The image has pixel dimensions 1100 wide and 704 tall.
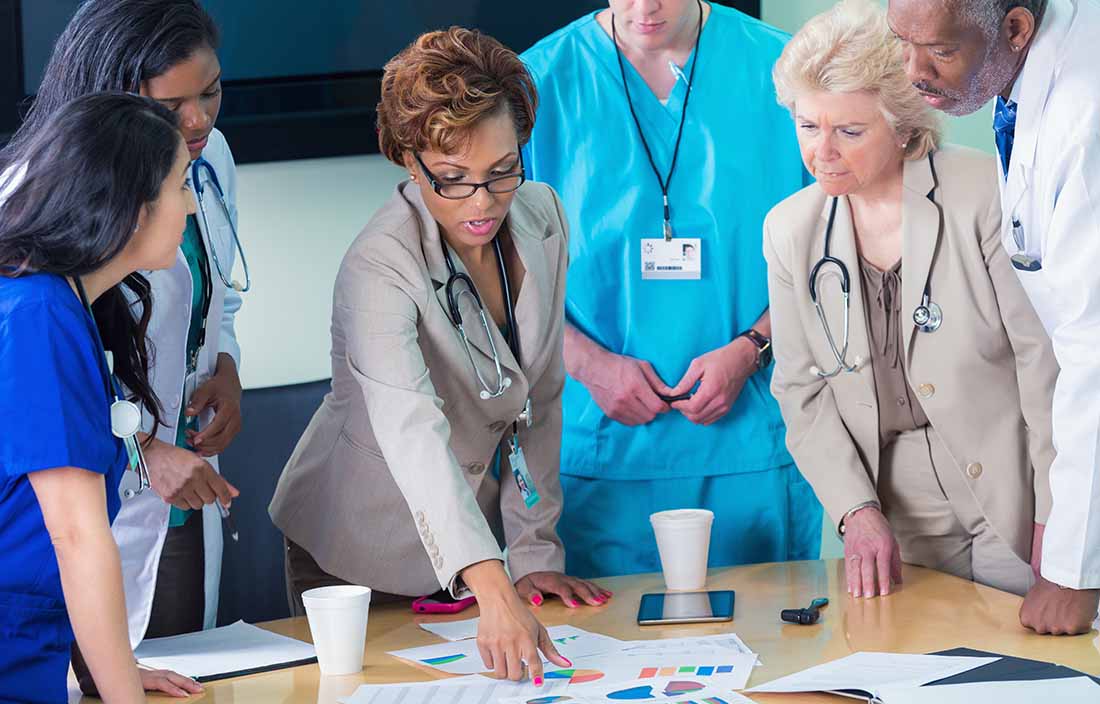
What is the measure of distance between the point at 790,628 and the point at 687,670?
0.83ft

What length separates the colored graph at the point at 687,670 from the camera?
171 cm

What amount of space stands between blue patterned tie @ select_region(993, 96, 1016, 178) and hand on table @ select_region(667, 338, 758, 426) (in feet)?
2.44

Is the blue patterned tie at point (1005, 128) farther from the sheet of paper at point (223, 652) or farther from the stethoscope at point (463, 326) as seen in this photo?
the sheet of paper at point (223, 652)

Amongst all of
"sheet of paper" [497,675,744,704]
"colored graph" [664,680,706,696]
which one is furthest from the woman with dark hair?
"colored graph" [664,680,706,696]

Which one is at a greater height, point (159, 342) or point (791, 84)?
point (791, 84)

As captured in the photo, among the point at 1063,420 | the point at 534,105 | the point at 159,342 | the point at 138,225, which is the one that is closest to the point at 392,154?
the point at 534,105

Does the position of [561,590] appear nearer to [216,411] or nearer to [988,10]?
[216,411]

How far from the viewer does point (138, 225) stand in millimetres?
1495

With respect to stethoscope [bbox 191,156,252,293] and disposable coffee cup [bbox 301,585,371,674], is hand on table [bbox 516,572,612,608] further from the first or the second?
stethoscope [bbox 191,156,252,293]

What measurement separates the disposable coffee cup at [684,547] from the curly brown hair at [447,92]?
0.66 metres

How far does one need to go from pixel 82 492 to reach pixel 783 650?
3.07ft

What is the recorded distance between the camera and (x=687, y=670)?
1729 millimetres

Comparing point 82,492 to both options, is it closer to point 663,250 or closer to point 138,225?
point 138,225

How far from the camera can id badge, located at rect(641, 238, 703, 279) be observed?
8.64 ft
